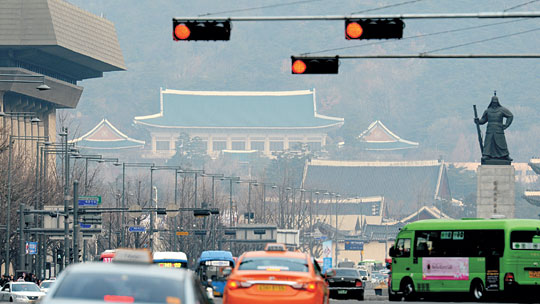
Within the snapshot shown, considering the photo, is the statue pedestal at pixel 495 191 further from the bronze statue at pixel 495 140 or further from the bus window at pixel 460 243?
the bus window at pixel 460 243

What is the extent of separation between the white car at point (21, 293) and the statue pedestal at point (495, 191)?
115 feet

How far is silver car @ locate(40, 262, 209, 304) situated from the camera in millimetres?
16578

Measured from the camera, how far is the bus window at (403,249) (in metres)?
45.7

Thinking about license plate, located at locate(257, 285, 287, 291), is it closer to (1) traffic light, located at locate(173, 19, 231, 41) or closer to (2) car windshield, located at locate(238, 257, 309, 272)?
(2) car windshield, located at locate(238, 257, 309, 272)

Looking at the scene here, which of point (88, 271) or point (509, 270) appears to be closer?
point (88, 271)

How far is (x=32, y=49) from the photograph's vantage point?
137 meters

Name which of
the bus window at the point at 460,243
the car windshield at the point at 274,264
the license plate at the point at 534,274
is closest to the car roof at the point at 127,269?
the car windshield at the point at 274,264

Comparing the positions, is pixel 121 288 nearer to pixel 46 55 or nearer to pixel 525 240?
pixel 525 240

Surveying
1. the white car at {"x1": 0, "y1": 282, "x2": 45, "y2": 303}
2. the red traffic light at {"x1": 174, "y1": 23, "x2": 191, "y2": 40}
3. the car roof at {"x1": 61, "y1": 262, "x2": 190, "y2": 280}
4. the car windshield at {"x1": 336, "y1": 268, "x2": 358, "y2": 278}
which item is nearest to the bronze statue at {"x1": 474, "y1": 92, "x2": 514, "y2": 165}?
the car windshield at {"x1": 336, "y1": 268, "x2": 358, "y2": 278}

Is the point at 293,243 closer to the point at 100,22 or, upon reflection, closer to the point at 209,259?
the point at 100,22

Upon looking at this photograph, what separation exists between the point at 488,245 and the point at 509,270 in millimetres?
1260

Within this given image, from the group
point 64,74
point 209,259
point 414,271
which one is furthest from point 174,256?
point 64,74

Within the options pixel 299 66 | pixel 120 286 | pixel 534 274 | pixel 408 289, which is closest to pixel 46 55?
pixel 408 289

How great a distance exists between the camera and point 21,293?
187ft
